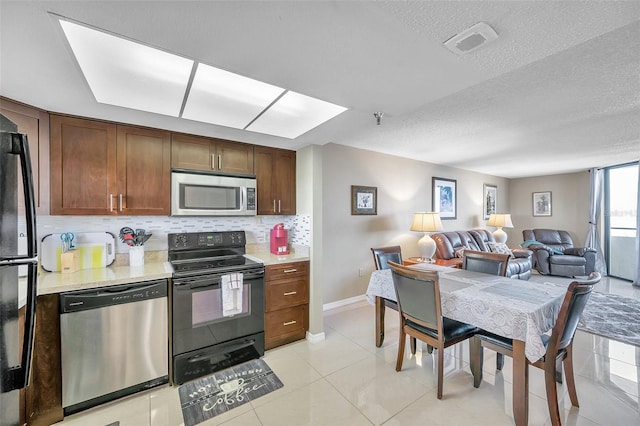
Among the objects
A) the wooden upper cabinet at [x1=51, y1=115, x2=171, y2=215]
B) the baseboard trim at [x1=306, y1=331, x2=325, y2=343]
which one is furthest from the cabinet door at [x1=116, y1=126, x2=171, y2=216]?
the baseboard trim at [x1=306, y1=331, x2=325, y2=343]

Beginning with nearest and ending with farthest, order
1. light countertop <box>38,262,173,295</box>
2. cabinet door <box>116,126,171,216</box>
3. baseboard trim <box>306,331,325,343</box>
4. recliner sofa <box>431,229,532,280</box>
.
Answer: light countertop <box>38,262,173,295</box> < cabinet door <box>116,126,171,216</box> < baseboard trim <box>306,331,325,343</box> < recliner sofa <box>431,229,532,280</box>

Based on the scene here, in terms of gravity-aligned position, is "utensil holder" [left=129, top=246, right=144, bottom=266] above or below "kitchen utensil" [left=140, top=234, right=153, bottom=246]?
below

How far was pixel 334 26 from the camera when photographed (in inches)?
43.5

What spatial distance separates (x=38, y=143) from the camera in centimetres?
190

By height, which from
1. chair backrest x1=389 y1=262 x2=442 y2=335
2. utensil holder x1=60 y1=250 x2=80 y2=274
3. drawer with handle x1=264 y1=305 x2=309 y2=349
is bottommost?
drawer with handle x1=264 y1=305 x2=309 y2=349

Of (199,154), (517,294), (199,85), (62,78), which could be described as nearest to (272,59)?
(199,85)

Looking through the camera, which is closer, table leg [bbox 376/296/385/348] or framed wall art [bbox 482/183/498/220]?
table leg [bbox 376/296/385/348]

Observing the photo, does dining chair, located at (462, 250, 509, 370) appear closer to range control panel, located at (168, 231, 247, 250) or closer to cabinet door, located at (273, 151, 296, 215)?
cabinet door, located at (273, 151, 296, 215)

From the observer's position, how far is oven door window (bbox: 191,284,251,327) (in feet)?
7.20

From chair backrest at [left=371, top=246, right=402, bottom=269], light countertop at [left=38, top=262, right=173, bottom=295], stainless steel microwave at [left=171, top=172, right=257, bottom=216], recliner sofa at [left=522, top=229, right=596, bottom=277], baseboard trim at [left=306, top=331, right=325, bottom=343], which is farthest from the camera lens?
recliner sofa at [left=522, top=229, right=596, bottom=277]

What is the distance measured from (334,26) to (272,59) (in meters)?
0.39

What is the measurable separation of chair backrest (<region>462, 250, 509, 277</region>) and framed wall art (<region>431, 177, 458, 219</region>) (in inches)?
97.8

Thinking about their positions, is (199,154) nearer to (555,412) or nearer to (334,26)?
(334,26)

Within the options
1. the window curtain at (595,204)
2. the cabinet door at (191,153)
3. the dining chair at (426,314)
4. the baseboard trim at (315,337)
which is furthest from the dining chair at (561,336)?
the window curtain at (595,204)
